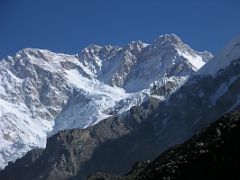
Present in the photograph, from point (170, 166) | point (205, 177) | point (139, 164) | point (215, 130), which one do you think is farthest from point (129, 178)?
point (205, 177)

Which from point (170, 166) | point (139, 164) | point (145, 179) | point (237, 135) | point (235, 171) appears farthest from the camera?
point (139, 164)

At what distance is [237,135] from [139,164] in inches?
2014

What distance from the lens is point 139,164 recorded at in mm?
102875

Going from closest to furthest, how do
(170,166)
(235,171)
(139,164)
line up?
(235,171) < (170,166) < (139,164)

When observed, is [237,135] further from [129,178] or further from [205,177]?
[129,178]

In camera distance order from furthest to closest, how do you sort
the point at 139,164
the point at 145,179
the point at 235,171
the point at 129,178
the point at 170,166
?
the point at 139,164 → the point at 129,178 → the point at 145,179 → the point at 170,166 → the point at 235,171

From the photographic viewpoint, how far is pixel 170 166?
184ft

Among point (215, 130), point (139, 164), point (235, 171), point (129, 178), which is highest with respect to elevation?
point (139, 164)

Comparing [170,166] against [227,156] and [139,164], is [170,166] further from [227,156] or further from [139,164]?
[139,164]

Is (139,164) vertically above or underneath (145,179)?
above

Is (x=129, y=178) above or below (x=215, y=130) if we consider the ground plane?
above

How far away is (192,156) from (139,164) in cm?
4860

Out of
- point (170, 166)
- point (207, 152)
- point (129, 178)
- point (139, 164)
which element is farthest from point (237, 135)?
point (139, 164)

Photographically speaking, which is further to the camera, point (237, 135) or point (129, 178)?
point (129, 178)
